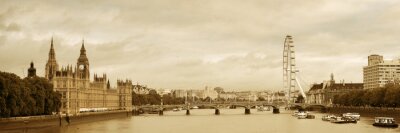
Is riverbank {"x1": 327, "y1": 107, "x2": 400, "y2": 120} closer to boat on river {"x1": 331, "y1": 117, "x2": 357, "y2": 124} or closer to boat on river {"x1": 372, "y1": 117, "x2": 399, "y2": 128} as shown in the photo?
boat on river {"x1": 331, "y1": 117, "x2": 357, "y2": 124}

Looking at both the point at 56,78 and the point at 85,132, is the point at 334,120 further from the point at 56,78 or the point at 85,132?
the point at 56,78

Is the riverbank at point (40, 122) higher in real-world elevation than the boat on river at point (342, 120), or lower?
higher

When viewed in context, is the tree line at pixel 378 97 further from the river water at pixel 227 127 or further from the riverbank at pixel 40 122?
the riverbank at pixel 40 122

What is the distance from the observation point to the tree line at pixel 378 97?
78.2 m

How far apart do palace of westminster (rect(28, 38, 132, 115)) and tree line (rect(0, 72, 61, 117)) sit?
1122 centimetres

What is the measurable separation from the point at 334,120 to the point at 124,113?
Result: 132ft

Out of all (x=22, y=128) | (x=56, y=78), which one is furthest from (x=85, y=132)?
(x=56, y=78)

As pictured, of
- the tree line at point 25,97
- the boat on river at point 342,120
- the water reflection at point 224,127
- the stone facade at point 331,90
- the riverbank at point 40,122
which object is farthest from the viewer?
the stone facade at point 331,90

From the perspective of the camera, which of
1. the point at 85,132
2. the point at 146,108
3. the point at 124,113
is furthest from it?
the point at 146,108

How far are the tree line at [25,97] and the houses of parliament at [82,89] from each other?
36.7ft

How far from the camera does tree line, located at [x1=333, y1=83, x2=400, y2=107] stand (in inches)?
3080

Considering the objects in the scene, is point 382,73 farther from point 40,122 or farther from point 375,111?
point 40,122

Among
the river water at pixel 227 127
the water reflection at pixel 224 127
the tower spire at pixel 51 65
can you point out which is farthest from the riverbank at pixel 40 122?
the tower spire at pixel 51 65

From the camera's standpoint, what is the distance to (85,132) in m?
52.5
